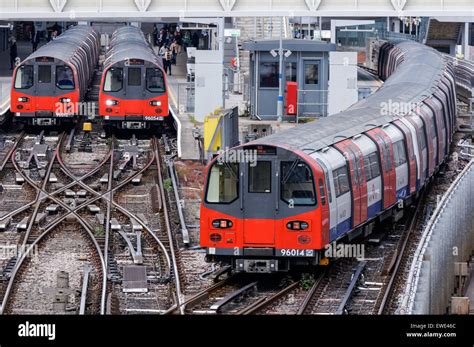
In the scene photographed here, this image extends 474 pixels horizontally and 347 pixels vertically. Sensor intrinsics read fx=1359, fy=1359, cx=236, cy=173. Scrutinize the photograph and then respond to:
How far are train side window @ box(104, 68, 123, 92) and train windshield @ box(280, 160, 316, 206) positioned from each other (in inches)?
701

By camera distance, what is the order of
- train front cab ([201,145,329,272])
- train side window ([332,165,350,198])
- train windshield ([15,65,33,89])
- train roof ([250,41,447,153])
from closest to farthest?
train front cab ([201,145,329,272]) → train side window ([332,165,350,198]) → train roof ([250,41,447,153]) → train windshield ([15,65,33,89])

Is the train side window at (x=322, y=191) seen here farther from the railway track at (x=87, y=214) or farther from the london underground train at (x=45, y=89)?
the london underground train at (x=45, y=89)

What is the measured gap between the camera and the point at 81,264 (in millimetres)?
19172

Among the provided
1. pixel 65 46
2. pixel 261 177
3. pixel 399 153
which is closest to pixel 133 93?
pixel 65 46

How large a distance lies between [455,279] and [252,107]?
1817cm

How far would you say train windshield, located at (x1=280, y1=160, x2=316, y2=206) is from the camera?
17625 mm

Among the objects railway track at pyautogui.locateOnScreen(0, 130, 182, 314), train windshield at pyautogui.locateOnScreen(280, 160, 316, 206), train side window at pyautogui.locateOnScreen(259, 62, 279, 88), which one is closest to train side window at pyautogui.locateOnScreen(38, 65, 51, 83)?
railway track at pyautogui.locateOnScreen(0, 130, 182, 314)

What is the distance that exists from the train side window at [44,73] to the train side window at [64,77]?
0.77 feet

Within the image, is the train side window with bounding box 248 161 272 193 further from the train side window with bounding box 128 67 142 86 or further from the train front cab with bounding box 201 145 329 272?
the train side window with bounding box 128 67 142 86

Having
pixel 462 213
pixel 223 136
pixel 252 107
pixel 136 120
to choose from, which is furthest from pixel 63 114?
pixel 462 213

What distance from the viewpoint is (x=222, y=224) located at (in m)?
17.7

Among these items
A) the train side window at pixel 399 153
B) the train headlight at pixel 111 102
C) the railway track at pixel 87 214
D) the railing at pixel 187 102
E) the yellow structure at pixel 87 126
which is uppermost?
the train side window at pixel 399 153

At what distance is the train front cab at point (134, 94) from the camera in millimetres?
34781

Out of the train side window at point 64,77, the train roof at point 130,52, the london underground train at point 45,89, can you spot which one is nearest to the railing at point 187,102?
the train roof at point 130,52
